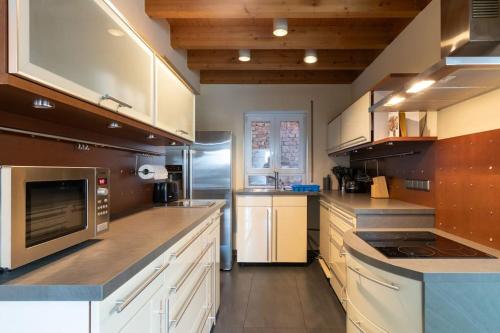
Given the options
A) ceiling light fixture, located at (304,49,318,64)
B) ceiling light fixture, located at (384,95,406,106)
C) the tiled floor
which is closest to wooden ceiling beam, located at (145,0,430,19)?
→ ceiling light fixture, located at (304,49,318,64)

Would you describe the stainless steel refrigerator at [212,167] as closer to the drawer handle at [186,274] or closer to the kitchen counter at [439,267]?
the drawer handle at [186,274]

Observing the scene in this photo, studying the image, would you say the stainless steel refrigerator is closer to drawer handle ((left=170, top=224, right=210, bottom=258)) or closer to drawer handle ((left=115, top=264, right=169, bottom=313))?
drawer handle ((left=170, top=224, right=210, bottom=258))

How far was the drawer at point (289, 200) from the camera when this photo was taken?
353 centimetres

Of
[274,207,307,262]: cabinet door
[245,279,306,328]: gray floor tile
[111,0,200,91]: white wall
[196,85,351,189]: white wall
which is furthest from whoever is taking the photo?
[196,85,351,189]: white wall

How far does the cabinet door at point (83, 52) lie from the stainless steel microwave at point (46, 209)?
29 centimetres

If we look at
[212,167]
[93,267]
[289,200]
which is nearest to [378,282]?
[93,267]

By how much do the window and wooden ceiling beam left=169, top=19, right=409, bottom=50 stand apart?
1.49m

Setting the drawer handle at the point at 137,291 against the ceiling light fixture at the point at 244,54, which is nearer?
the drawer handle at the point at 137,291

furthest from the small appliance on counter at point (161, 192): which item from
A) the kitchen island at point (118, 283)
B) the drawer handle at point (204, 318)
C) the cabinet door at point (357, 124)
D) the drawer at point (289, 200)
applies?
the cabinet door at point (357, 124)

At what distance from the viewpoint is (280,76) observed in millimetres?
A: 4016

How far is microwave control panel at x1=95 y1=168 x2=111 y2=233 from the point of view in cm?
118

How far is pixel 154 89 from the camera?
68.8 inches

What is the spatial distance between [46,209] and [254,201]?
2714mm

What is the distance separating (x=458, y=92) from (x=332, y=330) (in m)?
1.79
